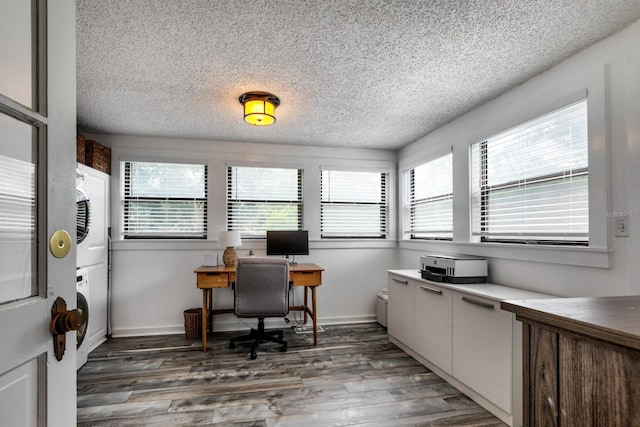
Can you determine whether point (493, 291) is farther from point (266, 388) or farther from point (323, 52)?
point (323, 52)

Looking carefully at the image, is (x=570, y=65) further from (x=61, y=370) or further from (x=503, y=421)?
(x=61, y=370)

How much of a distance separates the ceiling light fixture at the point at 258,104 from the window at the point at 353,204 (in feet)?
5.87

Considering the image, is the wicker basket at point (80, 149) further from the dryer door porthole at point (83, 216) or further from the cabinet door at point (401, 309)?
the cabinet door at point (401, 309)

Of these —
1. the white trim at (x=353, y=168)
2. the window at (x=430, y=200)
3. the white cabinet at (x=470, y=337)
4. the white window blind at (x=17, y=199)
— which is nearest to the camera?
the white window blind at (x=17, y=199)

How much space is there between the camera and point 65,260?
810 mm

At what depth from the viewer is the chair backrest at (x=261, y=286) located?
10.5ft

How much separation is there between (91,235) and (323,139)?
2761mm

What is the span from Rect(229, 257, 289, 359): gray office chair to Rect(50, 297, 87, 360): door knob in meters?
2.42

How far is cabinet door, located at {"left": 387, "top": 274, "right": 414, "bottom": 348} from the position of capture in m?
3.28

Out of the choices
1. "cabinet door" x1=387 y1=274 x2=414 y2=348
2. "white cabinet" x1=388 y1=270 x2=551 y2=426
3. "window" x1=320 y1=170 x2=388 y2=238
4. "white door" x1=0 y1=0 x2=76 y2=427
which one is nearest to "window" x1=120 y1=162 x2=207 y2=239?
"window" x1=320 y1=170 x2=388 y2=238

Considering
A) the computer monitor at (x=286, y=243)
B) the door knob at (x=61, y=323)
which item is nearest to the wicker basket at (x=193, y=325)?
the computer monitor at (x=286, y=243)

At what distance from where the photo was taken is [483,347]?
231 cm

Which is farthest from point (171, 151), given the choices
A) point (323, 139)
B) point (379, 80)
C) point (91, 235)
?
point (379, 80)

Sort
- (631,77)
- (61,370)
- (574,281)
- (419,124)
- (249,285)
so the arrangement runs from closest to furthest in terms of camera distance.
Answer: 1. (61,370)
2. (631,77)
3. (574,281)
4. (249,285)
5. (419,124)
